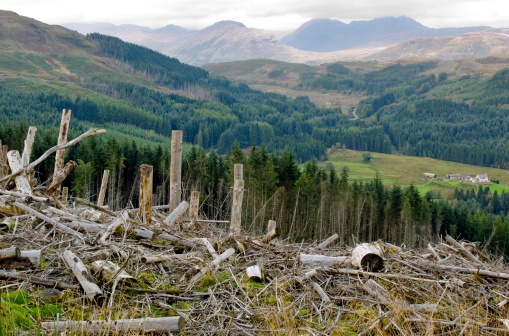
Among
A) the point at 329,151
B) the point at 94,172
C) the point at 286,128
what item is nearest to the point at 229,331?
the point at 94,172

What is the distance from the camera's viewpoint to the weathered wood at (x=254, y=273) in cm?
747

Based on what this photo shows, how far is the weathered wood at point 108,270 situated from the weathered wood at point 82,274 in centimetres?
20

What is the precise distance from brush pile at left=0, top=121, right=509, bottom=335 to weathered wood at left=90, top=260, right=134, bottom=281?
20mm

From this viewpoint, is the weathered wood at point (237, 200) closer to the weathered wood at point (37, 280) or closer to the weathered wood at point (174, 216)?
the weathered wood at point (174, 216)

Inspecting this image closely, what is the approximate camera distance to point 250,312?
6461 millimetres

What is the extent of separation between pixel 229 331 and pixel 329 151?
468 ft

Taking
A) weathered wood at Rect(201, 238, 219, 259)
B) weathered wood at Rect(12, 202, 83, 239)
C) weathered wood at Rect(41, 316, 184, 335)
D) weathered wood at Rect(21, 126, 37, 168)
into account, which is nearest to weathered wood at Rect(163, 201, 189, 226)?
weathered wood at Rect(201, 238, 219, 259)

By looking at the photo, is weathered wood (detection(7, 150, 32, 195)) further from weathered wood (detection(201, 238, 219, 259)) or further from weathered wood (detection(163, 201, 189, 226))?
weathered wood (detection(201, 238, 219, 259))

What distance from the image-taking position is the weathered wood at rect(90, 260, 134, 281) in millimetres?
6549

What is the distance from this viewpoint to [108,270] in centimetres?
678

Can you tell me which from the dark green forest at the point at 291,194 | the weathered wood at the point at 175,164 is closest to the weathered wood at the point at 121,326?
the weathered wood at the point at 175,164

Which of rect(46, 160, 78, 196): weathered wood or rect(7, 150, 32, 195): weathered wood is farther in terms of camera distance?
rect(46, 160, 78, 196): weathered wood

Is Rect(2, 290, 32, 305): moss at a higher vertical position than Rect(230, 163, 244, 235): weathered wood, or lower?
higher

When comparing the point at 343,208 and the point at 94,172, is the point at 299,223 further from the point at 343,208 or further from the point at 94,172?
the point at 94,172
